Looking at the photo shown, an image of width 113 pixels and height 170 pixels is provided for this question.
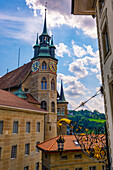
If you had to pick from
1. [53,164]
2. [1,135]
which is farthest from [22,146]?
[53,164]

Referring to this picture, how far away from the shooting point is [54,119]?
3009 centimetres

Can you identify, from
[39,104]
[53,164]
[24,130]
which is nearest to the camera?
[53,164]

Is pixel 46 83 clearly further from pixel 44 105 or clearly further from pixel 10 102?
pixel 10 102

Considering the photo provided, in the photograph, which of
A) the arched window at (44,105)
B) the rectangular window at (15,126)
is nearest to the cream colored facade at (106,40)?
the rectangular window at (15,126)

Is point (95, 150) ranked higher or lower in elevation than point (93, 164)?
higher

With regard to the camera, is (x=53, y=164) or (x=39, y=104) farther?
(x=39, y=104)

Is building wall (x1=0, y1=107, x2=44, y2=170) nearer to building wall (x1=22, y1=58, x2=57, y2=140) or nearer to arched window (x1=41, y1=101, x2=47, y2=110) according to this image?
building wall (x1=22, y1=58, x2=57, y2=140)

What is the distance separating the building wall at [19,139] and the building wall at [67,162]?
11.3ft

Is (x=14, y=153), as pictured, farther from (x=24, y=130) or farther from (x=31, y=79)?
(x=31, y=79)

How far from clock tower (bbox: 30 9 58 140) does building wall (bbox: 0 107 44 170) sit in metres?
8.86

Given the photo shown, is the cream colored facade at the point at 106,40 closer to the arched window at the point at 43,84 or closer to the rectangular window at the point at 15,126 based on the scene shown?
the rectangular window at the point at 15,126

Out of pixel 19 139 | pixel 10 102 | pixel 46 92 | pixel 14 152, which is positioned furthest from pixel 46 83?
pixel 14 152

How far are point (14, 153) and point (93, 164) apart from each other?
8304 mm

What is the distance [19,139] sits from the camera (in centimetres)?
1697
